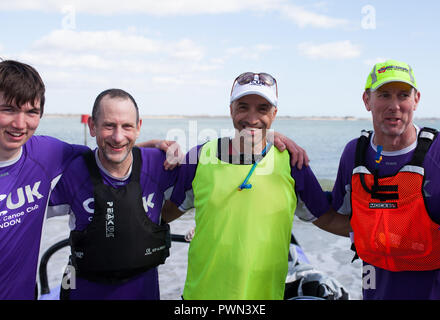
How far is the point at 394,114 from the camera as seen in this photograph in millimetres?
2797

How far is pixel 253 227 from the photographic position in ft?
8.25

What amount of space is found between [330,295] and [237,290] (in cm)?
207

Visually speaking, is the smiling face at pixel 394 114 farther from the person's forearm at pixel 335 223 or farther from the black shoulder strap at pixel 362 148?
the person's forearm at pixel 335 223

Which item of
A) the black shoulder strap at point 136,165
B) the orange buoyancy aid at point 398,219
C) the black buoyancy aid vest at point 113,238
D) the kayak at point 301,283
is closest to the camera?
the orange buoyancy aid at point 398,219

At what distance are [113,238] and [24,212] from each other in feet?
2.19

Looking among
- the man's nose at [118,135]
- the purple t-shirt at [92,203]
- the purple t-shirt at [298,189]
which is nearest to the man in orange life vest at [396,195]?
the purple t-shirt at [298,189]

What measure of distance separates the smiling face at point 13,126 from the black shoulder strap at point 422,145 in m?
2.82

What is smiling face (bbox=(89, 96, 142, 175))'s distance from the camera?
280 cm

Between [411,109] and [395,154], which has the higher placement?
[411,109]

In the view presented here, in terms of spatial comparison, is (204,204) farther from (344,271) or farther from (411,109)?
(344,271)

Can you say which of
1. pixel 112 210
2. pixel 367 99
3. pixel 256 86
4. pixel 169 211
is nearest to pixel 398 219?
pixel 367 99

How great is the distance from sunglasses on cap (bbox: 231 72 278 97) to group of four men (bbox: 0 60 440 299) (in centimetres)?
1

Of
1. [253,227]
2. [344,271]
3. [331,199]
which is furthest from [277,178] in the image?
[344,271]

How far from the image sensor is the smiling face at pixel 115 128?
2801 mm
